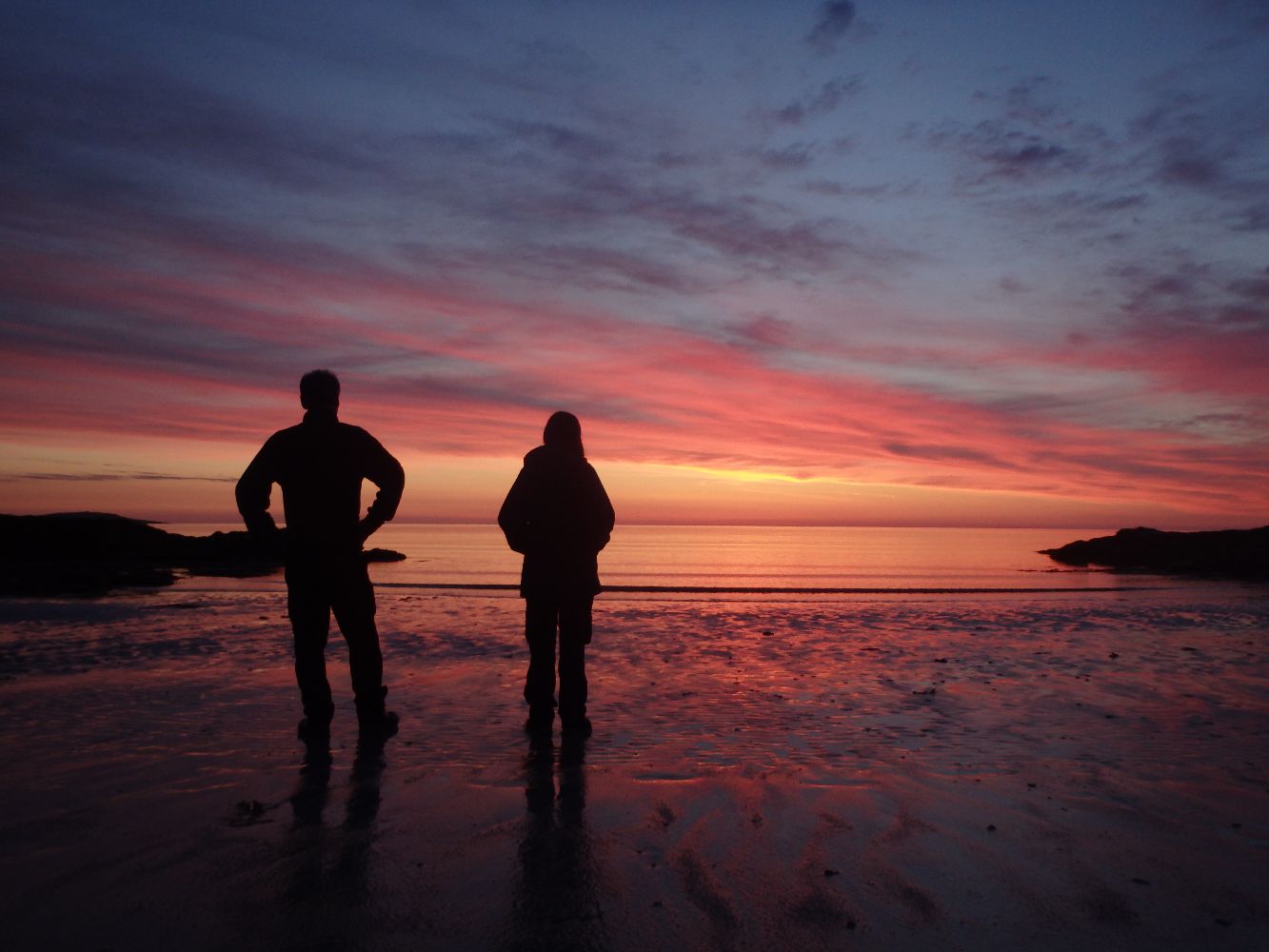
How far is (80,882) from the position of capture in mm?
3482

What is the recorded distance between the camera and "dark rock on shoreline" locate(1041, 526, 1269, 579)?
34344 mm

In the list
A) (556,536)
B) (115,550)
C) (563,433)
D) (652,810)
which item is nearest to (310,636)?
(556,536)

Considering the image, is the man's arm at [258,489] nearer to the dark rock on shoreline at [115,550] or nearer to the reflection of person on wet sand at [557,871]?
the reflection of person on wet sand at [557,871]

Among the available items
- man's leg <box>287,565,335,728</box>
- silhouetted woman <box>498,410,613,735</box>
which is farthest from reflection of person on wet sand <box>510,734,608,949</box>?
man's leg <box>287,565,335,728</box>

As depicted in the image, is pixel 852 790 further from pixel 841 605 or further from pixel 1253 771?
pixel 841 605

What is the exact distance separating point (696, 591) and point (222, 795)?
63.5ft

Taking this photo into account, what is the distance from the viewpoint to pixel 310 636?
247 inches

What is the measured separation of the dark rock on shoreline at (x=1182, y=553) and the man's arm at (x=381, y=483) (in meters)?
33.2

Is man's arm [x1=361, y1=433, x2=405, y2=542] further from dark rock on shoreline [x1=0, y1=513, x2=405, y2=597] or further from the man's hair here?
dark rock on shoreline [x1=0, y1=513, x2=405, y2=597]

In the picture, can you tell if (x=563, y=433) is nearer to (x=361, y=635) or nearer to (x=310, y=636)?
(x=361, y=635)

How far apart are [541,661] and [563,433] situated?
188 cm

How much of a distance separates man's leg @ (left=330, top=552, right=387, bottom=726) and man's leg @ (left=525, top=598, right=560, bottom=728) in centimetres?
117

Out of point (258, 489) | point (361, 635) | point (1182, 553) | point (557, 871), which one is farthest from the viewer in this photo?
point (1182, 553)

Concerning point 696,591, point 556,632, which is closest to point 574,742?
point 556,632
